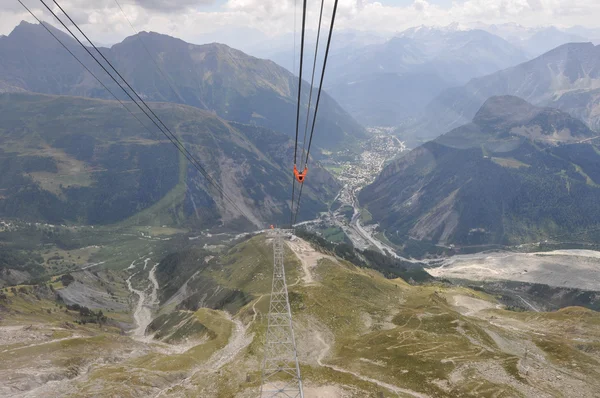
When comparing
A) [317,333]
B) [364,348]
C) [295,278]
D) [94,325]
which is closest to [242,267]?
[295,278]

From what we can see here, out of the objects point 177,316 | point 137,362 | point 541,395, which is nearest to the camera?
point 541,395

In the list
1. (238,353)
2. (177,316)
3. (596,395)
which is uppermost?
(596,395)

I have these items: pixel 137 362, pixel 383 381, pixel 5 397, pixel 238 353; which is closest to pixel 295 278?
pixel 238 353

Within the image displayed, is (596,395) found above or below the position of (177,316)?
above

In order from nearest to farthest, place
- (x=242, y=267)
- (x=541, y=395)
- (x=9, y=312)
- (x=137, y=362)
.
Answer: (x=541, y=395) → (x=137, y=362) → (x=9, y=312) → (x=242, y=267)

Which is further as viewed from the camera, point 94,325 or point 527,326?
point 94,325

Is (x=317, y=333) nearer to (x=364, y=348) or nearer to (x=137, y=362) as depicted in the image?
(x=364, y=348)

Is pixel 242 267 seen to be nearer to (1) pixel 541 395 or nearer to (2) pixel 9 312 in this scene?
(2) pixel 9 312

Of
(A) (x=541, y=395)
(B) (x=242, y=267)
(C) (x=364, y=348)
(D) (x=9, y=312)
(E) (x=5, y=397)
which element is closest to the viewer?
(A) (x=541, y=395)

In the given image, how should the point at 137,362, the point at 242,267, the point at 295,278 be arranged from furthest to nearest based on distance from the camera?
the point at 242,267, the point at 295,278, the point at 137,362
